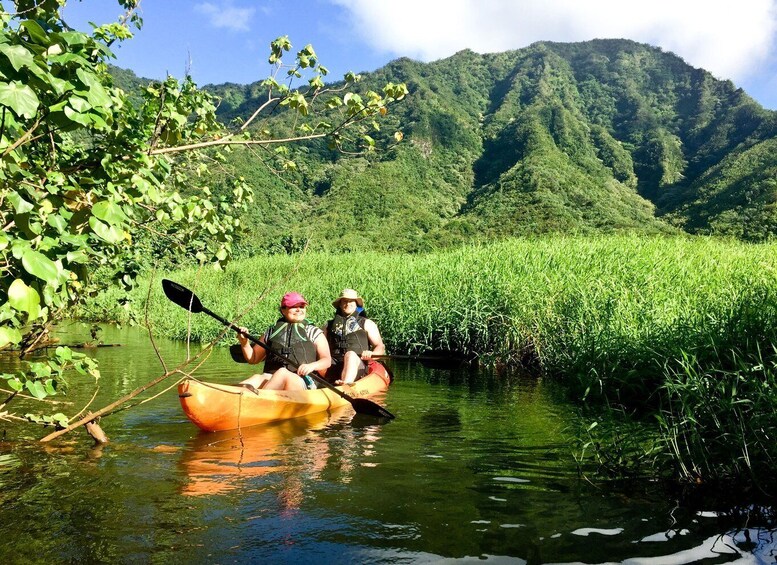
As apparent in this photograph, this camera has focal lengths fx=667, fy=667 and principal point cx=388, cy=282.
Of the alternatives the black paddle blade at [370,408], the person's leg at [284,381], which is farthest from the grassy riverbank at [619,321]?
the black paddle blade at [370,408]

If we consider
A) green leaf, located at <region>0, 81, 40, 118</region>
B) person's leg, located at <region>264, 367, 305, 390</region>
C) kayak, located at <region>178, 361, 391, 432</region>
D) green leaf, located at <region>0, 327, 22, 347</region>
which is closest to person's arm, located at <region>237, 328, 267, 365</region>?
person's leg, located at <region>264, 367, 305, 390</region>

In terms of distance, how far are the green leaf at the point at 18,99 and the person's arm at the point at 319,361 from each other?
16.6 feet

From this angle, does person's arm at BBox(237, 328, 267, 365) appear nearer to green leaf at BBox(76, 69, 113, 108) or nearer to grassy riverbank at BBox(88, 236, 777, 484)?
grassy riverbank at BBox(88, 236, 777, 484)

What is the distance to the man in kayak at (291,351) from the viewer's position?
6.85 metres

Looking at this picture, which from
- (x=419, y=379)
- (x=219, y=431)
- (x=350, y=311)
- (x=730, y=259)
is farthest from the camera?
(x=730, y=259)

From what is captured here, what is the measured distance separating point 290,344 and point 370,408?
116 cm

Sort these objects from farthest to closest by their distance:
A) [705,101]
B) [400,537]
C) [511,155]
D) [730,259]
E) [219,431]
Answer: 1. [705,101]
2. [511,155]
3. [730,259]
4. [219,431]
5. [400,537]

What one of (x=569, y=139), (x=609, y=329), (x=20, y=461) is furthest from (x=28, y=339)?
(x=569, y=139)

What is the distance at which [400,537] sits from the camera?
3361mm

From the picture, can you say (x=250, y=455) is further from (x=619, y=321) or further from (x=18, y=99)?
(x=619, y=321)

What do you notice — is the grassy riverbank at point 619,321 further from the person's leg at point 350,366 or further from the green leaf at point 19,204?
the green leaf at point 19,204

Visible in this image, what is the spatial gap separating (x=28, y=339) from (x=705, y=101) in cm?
8829

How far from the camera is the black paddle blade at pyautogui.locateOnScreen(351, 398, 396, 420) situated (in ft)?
21.3

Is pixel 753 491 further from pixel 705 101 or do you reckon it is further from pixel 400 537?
pixel 705 101
